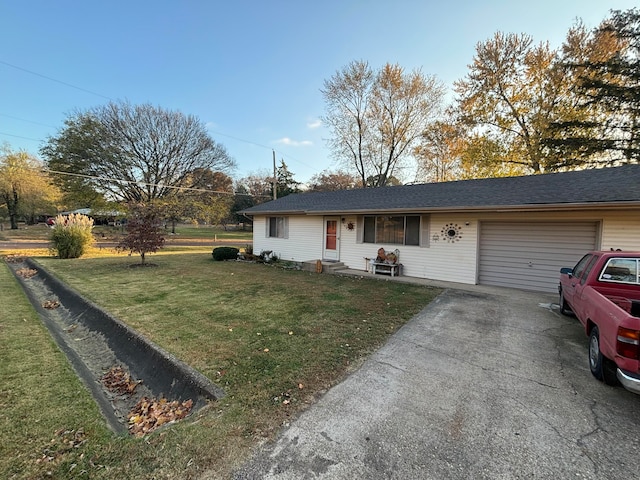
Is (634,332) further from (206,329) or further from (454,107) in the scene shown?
(454,107)

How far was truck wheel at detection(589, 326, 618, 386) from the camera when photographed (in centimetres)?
301

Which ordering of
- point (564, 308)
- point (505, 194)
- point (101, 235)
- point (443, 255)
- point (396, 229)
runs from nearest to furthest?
point (564, 308) → point (505, 194) → point (443, 255) → point (396, 229) → point (101, 235)

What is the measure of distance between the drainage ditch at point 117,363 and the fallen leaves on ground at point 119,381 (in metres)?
0.01

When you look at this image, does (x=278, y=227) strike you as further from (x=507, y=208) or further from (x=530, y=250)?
(x=530, y=250)

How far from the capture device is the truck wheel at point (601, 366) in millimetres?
3012

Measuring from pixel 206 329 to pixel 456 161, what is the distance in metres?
21.4

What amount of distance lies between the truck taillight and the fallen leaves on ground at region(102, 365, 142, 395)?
5.06 m

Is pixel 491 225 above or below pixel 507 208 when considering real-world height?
below

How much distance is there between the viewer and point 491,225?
27.1ft

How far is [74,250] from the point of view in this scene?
13484 mm

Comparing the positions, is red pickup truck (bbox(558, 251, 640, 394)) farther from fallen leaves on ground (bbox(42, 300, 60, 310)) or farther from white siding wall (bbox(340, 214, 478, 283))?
fallen leaves on ground (bbox(42, 300, 60, 310))

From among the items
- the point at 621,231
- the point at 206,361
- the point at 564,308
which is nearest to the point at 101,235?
the point at 206,361

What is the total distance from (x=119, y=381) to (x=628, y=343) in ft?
17.7

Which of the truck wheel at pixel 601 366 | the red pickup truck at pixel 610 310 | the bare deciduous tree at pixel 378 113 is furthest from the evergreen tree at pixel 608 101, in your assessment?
the truck wheel at pixel 601 366
